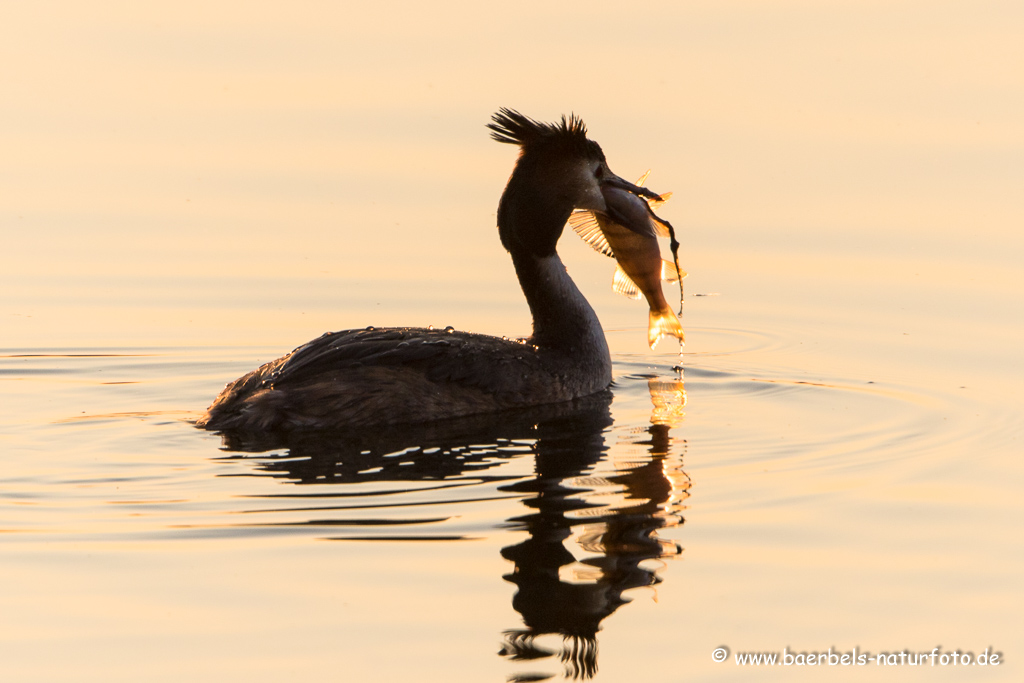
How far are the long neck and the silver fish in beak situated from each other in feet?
1.69

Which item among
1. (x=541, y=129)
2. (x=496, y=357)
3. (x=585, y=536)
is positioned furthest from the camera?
(x=541, y=129)

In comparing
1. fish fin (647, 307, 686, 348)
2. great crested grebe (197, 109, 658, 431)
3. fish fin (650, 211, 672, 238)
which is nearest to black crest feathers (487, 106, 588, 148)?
great crested grebe (197, 109, 658, 431)

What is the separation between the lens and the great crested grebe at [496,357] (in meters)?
9.97

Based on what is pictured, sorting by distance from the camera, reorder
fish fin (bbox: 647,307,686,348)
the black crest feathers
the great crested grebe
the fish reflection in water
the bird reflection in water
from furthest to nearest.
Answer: fish fin (bbox: 647,307,686,348) → the black crest feathers → the great crested grebe → the fish reflection in water → the bird reflection in water

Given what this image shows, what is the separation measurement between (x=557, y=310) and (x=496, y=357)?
104 cm

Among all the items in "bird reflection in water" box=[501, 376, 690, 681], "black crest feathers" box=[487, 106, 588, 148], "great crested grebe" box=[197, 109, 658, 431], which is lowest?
"bird reflection in water" box=[501, 376, 690, 681]

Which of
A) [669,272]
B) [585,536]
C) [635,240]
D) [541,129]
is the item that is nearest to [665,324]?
[669,272]

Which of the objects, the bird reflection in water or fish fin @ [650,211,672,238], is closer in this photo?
the bird reflection in water

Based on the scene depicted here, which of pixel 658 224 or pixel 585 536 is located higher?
pixel 658 224

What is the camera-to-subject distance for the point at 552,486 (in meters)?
8.87

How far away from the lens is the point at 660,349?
42.5 feet

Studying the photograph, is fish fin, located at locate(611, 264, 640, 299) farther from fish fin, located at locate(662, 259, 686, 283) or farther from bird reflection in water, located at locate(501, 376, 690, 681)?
bird reflection in water, located at locate(501, 376, 690, 681)

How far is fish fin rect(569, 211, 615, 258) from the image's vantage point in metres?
12.2

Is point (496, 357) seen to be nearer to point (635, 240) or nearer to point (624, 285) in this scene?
point (635, 240)
